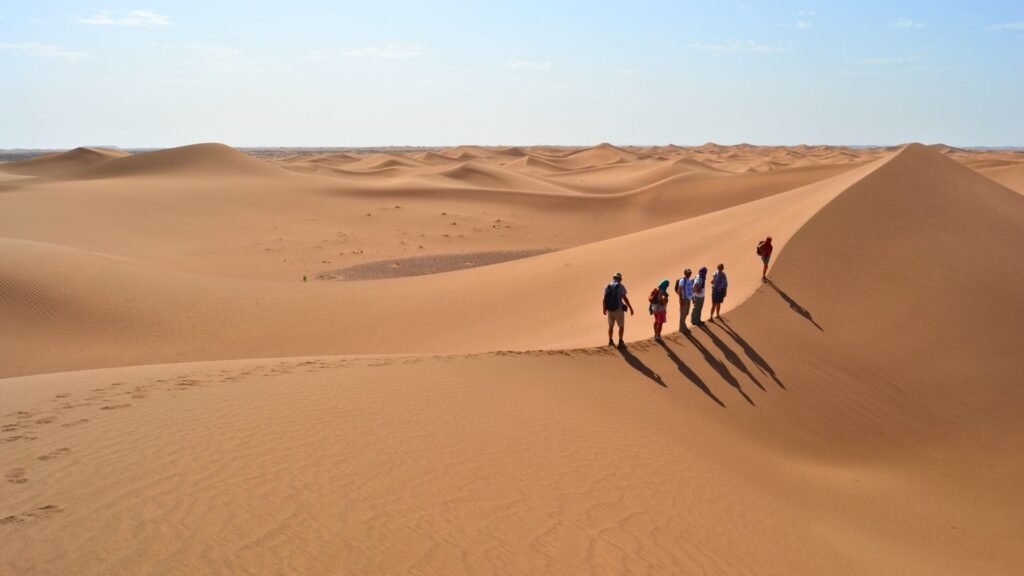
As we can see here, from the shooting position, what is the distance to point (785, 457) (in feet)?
27.3

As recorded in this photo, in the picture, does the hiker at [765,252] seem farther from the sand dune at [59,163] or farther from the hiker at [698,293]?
the sand dune at [59,163]

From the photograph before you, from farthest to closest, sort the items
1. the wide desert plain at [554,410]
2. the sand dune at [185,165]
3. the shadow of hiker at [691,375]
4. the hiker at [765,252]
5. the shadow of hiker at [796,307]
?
the sand dune at [185,165] → the hiker at [765,252] → the shadow of hiker at [796,307] → the shadow of hiker at [691,375] → the wide desert plain at [554,410]

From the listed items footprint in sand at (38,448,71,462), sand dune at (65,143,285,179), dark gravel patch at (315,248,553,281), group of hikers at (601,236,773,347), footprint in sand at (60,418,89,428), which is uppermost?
sand dune at (65,143,285,179)

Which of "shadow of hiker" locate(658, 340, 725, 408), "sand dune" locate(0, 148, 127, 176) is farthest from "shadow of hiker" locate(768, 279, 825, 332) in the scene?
"sand dune" locate(0, 148, 127, 176)

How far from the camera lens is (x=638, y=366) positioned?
379 inches

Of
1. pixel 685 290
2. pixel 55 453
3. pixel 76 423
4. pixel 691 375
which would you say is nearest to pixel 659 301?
pixel 685 290

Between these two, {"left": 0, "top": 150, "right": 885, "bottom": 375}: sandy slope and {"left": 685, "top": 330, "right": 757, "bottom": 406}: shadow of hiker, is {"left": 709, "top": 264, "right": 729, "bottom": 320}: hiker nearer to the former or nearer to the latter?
{"left": 685, "top": 330, "right": 757, "bottom": 406}: shadow of hiker

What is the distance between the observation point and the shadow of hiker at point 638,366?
30.5 ft

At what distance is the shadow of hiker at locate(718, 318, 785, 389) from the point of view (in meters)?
9.91

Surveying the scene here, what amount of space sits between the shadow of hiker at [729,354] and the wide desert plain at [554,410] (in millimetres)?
35

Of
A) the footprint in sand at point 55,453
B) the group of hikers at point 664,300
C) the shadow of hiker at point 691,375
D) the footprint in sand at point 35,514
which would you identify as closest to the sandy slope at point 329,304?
the group of hikers at point 664,300

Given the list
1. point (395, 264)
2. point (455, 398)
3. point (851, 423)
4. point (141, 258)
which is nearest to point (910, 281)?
point (851, 423)

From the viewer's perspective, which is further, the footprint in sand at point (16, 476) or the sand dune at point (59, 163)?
the sand dune at point (59, 163)

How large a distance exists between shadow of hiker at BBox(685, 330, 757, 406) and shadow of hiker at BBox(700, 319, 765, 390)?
0.21 metres
